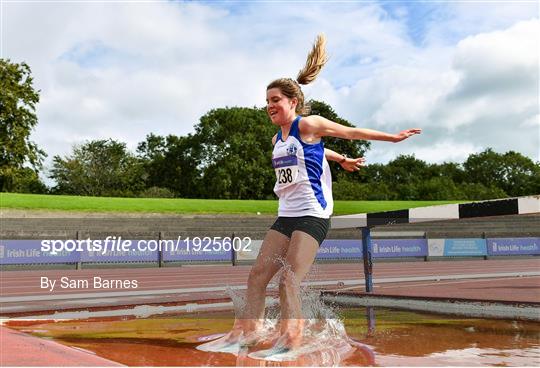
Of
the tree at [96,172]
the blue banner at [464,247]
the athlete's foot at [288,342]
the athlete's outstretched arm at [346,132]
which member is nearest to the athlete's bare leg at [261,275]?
the athlete's foot at [288,342]

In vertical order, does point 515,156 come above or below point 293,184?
above

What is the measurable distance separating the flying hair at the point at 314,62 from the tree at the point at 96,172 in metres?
58.7

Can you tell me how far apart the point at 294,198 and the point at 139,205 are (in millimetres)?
36708

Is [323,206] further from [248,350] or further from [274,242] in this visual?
[248,350]

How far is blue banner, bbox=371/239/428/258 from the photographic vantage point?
26297 millimetres

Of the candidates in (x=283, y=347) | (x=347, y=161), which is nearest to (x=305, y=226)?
(x=283, y=347)

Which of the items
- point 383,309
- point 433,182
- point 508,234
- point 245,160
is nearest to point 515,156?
point 433,182

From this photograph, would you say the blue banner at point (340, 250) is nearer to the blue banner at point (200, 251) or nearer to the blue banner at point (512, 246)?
the blue banner at point (200, 251)

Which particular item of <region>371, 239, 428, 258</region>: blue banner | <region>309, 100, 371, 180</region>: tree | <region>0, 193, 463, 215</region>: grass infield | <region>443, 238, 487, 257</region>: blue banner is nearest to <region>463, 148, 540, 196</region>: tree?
<region>309, 100, 371, 180</region>: tree

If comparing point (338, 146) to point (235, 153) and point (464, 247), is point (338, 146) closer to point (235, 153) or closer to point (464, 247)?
point (235, 153)

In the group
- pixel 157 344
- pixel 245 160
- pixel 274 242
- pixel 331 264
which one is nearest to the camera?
pixel 274 242

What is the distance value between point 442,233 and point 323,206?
30727 millimetres

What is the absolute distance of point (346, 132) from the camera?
3734mm

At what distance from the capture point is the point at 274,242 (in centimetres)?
392
